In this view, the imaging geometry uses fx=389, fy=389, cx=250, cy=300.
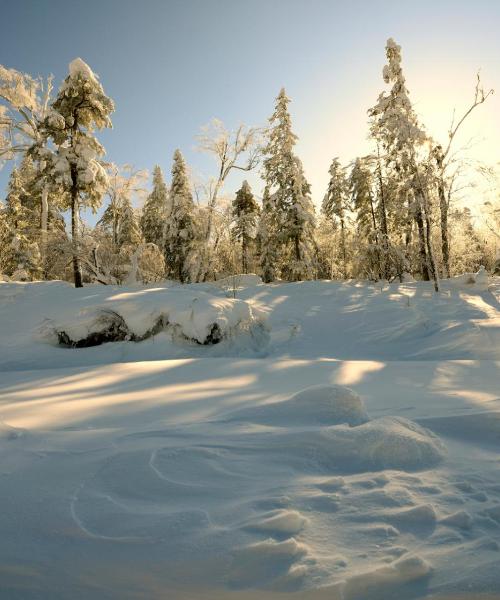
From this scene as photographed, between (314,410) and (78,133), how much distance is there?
1533cm

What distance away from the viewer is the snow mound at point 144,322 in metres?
9.12

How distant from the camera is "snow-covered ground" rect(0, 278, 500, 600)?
150 cm

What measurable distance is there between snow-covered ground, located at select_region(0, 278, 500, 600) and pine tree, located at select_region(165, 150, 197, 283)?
80.9ft

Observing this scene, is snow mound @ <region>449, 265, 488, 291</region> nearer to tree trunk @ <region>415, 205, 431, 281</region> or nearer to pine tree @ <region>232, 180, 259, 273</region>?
tree trunk @ <region>415, 205, 431, 281</region>

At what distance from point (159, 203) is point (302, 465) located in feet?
122

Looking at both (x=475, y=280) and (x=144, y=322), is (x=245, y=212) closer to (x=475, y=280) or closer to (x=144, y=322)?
(x=475, y=280)

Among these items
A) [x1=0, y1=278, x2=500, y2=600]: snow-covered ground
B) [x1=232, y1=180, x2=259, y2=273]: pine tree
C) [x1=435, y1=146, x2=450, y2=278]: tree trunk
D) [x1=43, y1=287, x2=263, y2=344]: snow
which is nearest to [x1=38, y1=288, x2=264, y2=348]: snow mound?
[x1=43, y1=287, x2=263, y2=344]: snow

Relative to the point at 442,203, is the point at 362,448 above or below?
Result: below

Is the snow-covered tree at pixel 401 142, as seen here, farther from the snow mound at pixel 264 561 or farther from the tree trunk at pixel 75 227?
the snow mound at pixel 264 561

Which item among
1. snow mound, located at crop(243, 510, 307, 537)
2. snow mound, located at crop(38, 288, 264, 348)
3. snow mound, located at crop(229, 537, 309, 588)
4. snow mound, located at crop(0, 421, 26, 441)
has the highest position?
snow mound, located at crop(38, 288, 264, 348)

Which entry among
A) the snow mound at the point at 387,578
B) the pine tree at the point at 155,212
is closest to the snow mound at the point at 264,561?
the snow mound at the point at 387,578

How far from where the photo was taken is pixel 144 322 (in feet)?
30.9

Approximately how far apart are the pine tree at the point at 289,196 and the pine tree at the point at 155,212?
1542cm

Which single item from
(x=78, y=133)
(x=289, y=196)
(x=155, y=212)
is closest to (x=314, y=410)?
(x=78, y=133)
